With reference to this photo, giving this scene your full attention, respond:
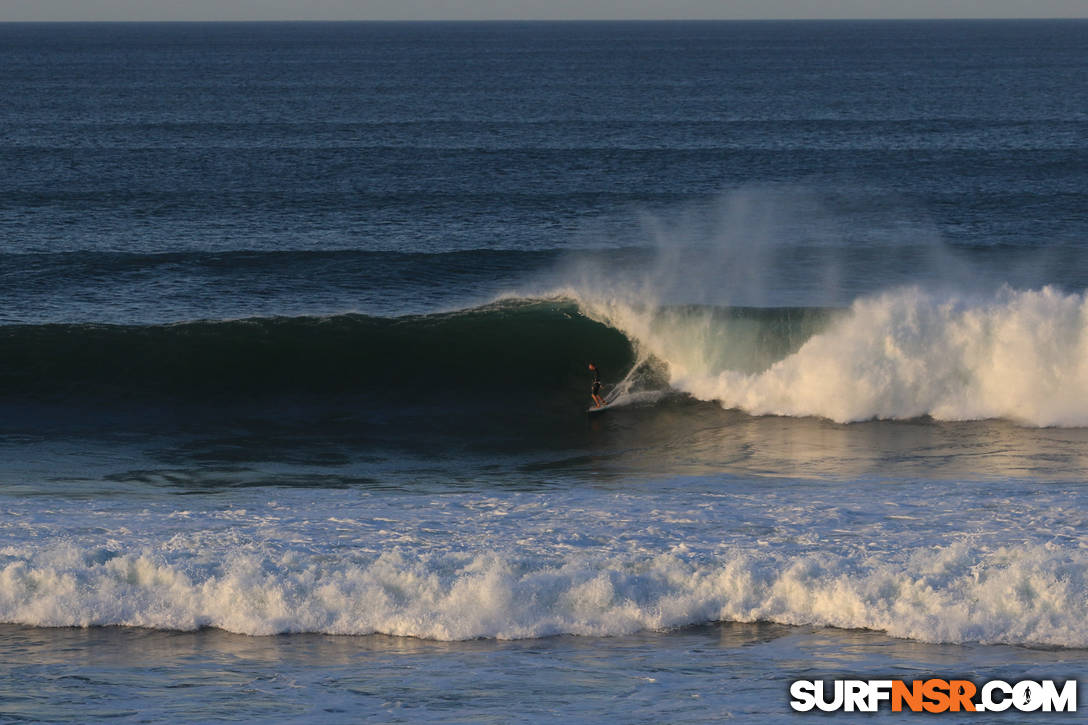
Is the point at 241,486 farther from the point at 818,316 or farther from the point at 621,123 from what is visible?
the point at 621,123

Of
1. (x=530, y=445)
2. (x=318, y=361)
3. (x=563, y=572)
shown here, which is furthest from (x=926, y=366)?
(x=318, y=361)

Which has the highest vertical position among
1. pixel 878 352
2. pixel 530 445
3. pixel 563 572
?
pixel 878 352

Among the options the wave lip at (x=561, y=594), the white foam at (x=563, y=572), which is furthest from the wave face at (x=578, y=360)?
the wave lip at (x=561, y=594)

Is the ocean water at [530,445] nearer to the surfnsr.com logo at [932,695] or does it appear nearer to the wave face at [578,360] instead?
the wave face at [578,360]

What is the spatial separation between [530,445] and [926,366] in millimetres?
6605

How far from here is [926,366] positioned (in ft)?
66.9

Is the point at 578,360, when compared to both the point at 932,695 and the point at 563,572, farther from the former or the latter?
the point at 932,695

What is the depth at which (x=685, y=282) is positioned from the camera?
2798 centimetres

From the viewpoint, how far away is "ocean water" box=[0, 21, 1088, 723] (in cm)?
1098

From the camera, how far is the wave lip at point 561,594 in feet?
37.8

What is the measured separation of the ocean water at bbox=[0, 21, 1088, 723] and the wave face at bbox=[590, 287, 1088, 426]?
0.07 meters

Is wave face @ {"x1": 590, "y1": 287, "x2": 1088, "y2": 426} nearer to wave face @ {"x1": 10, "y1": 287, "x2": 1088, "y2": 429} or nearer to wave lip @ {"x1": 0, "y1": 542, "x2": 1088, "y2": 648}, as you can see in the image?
wave face @ {"x1": 10, "y1": 287, "x2": 1088, "y2": 429}

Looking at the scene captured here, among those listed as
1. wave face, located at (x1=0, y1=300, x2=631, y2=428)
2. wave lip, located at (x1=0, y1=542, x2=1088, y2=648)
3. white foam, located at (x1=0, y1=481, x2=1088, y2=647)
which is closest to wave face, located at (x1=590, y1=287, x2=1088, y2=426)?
wave face, located at (x1=0, y1=300, x2=631, y2=428)

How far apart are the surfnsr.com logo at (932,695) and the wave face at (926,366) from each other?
31.9 ft
